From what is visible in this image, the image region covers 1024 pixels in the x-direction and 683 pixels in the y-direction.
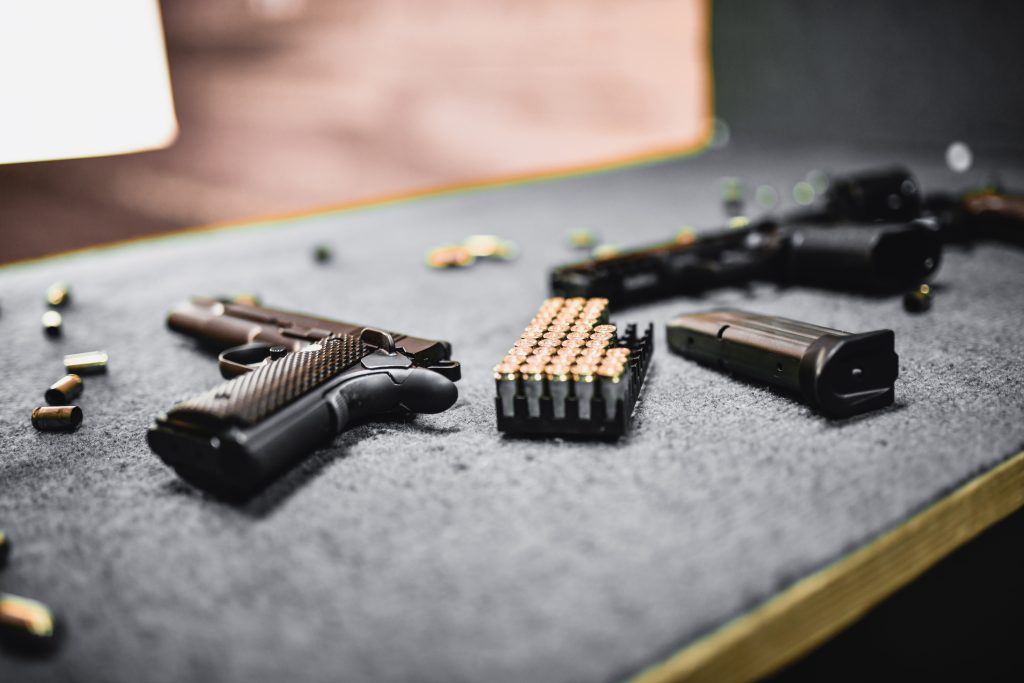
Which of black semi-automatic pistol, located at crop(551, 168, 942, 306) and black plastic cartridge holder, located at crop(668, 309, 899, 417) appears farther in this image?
black semi-automatic pistol, located at crop(551, 168, 942, 306)

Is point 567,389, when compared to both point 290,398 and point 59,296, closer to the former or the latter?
point 290,398

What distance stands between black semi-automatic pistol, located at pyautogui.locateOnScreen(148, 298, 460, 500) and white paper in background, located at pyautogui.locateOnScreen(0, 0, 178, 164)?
5.55 feet

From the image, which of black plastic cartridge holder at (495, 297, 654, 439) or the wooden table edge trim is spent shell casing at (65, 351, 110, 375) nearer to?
black plastic cartridge holder at (495, 297, 654, 439)

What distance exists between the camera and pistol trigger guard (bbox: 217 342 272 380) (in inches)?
50.6

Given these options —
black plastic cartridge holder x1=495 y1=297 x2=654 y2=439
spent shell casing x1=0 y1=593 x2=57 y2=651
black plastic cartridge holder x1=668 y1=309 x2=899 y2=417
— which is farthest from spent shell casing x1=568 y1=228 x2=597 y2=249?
spent shell casing x1=0 y1=593 x2=57 y2=651

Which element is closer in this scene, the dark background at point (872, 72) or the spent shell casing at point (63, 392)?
the spent shell casing at point (63, 392)

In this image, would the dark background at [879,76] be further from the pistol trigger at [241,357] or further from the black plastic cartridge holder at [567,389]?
the pistol trigger at [241,357]

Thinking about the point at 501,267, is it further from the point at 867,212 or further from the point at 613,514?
the point at 613,514

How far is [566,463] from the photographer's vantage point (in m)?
1.00

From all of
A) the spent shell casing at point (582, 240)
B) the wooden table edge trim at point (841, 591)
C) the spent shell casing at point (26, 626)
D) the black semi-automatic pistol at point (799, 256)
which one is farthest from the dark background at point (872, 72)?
the spent shell casing at point (26, 626)

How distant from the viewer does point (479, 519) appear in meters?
0.89

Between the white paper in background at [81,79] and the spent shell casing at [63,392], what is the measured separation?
1.54 m

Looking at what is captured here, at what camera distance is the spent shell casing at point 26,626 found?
716 mm

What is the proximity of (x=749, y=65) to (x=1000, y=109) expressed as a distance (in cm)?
141
